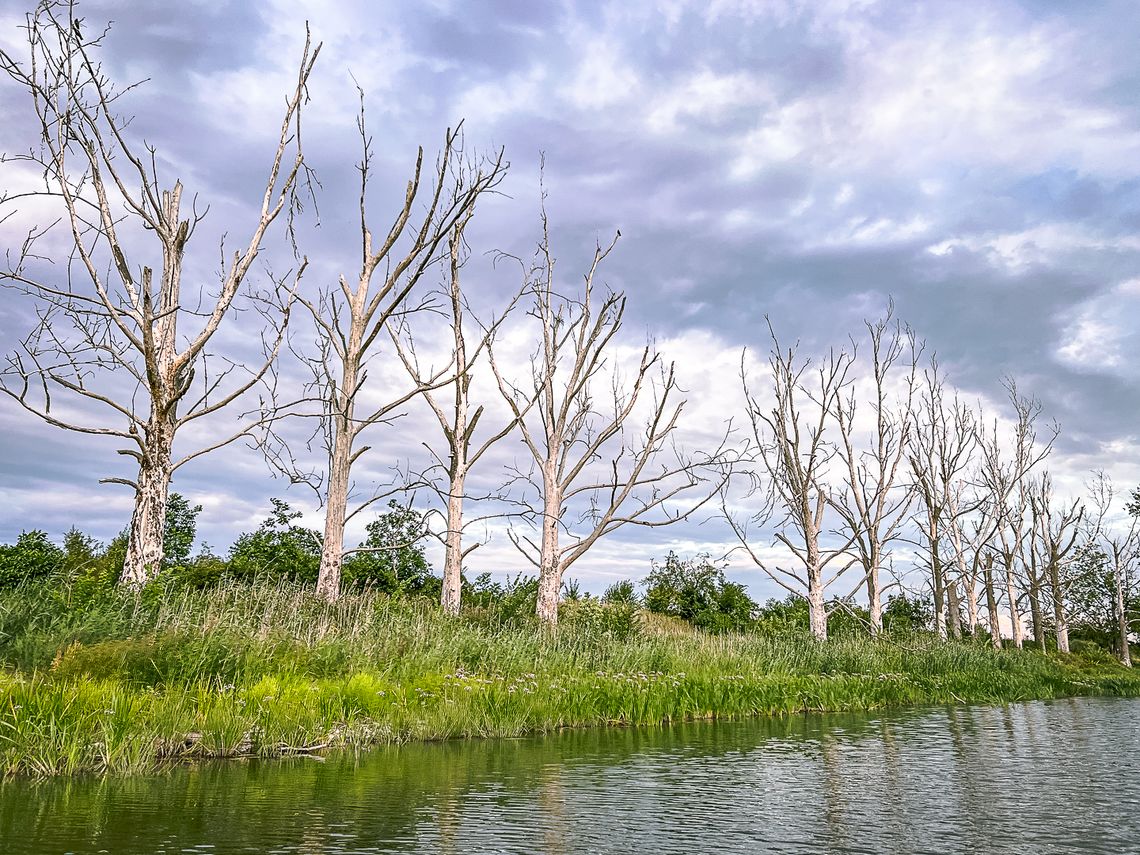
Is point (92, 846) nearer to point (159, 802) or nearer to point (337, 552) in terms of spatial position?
point (159, 802)

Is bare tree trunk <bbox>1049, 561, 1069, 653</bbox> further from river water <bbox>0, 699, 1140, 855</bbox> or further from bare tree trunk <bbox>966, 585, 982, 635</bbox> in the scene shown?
river water <bbox>0, 699, 1140, 855</bbox>

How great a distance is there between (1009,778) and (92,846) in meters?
6.68

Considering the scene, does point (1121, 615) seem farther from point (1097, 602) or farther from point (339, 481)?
point (339, 481)

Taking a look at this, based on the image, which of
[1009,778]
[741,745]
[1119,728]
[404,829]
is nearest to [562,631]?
[741,745]

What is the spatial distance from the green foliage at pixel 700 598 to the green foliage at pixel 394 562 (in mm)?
9335

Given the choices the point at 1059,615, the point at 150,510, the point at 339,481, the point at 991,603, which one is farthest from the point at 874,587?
the point at 150,510

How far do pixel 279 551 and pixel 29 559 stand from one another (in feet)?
19.1

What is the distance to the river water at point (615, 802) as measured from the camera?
180 inches

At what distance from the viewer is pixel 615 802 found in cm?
584

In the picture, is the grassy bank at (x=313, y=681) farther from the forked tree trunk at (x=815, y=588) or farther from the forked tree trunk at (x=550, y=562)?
the forked tree trunk at (x=815, y=588)

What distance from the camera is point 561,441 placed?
24031 millimetres

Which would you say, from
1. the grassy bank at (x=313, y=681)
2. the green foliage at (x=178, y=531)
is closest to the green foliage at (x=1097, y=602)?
the grassy bank at (x=313, y=681)

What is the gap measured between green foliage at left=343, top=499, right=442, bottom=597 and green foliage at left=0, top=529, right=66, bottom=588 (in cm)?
727

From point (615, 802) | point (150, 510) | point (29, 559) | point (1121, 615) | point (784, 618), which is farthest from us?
point (1121, 615)
